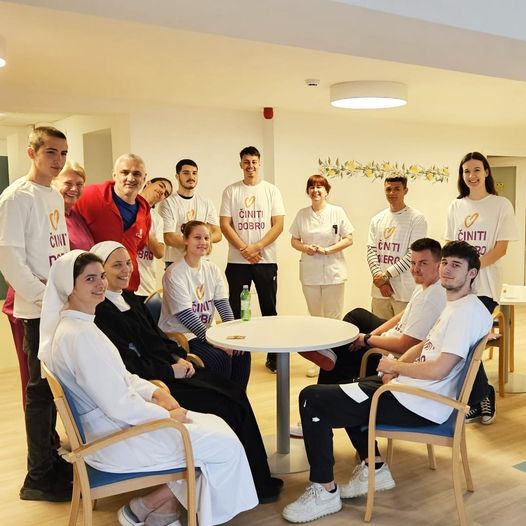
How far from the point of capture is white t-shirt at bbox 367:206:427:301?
477 cm

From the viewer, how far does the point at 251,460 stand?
2.92 m

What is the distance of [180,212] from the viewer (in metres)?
4.95

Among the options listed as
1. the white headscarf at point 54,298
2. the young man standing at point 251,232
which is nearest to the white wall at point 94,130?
the young man standing at point 251,232

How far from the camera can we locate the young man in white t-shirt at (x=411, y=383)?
2.66 metres

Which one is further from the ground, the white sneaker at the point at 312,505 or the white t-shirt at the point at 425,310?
the white t-shirt at the point at 425,310

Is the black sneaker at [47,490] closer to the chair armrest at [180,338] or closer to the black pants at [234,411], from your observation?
the black pants at [234,411]

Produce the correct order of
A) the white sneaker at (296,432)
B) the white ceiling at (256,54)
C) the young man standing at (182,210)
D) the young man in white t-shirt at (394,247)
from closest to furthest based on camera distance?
the white ceiling at (256,54) → the white sneaker at (296,432) → the young man in white t-shirt at (394,247) → the young man standing at (182,210)

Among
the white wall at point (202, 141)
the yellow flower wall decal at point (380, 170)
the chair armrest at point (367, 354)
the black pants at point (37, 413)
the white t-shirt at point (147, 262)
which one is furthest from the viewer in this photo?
the yellow flower wall decal at point (380, 170)

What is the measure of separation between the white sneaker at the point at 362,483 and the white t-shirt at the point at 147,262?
2.00 m

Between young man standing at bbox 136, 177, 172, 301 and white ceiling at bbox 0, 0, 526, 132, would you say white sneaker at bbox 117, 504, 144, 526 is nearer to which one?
young man standing at bbox 136, 177, 172, 301

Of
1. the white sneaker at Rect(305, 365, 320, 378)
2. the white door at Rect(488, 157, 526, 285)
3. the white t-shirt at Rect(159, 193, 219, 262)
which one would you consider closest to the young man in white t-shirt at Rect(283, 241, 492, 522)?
the white sneaker at Rect(305, 365, 320, 378)

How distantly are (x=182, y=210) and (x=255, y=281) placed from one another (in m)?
0.89

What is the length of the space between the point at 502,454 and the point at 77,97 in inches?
174

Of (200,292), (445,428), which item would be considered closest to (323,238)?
(200,292)
